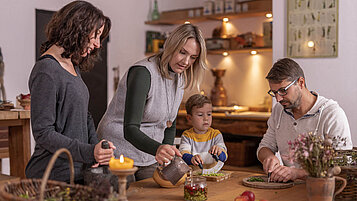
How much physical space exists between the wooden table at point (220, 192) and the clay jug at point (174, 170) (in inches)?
2.6

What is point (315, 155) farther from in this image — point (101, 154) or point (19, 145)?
point (19, 145)

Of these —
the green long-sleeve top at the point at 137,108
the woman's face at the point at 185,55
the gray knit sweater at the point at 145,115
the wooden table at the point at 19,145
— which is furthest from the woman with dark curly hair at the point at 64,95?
the wooden table at the point at 19,145

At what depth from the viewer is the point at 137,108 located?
217cm

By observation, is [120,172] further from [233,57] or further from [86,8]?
[233,57]

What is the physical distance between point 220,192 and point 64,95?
80 cm

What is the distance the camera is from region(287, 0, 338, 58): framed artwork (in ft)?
11.6

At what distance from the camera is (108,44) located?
5.86 meters

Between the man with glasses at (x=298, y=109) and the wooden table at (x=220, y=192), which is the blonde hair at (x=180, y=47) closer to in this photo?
the man with glasses at (x=298, y=109)

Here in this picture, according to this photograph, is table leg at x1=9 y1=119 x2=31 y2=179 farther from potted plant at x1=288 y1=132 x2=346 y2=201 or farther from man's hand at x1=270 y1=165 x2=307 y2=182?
potted plant at x1=288 y1=132 x2=346 y2=201

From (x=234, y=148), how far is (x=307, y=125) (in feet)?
7.98

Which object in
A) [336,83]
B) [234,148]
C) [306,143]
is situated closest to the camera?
[306,143]

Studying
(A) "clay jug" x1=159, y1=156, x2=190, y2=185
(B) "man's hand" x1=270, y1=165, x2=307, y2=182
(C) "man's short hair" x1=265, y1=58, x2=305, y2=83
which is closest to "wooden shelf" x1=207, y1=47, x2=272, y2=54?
(C) "man's short hair" x1=265, y1=58, x2=305, y2=83

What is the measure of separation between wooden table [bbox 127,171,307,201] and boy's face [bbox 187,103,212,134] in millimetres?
874

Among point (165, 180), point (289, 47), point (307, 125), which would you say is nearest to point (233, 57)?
point (289, 47)
